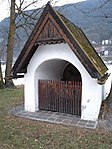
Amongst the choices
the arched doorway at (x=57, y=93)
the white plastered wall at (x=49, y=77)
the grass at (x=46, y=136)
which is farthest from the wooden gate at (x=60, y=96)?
the grass at (x=46, y=136)

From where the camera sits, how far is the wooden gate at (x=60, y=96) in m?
8.57

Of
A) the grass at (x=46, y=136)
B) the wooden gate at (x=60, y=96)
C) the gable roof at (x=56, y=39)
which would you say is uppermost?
the gable roof at (x=56, y=39)

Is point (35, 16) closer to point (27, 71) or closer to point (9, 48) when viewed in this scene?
point (9, 48)

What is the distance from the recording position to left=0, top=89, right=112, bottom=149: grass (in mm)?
5965

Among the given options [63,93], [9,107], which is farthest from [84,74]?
[9,107]

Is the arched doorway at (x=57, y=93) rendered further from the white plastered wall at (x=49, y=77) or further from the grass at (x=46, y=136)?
the grass at (x=46, y=136)

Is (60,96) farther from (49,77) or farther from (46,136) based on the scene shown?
(46,136)

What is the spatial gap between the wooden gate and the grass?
143 cm

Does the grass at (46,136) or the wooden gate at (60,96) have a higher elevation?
the wooden gate at (60,96)

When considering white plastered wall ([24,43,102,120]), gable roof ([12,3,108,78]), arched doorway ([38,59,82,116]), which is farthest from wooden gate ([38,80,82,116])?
gable roof ([12,3,108,78])

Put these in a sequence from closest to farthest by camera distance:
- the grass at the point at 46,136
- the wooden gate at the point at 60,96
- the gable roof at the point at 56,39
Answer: the grass at the point at 46,136
the gable roof at the point at 56,39
the wooden gate at the point at 60,96

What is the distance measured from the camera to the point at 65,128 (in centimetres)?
721

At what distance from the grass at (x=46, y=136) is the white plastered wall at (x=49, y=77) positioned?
3.66 feet

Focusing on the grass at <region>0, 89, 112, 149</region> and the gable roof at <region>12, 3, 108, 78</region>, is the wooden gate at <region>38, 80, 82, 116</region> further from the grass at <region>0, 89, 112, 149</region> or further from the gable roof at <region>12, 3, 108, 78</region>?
the grass at <region>0, 89, 112, 149</region>
